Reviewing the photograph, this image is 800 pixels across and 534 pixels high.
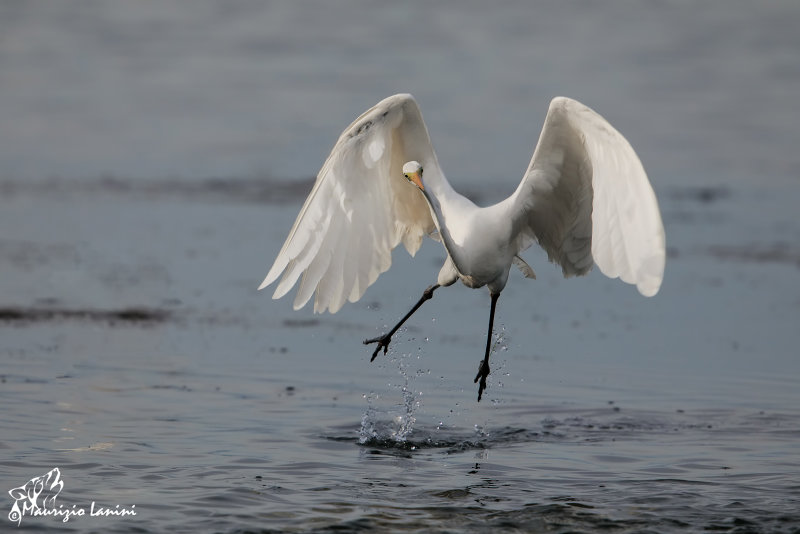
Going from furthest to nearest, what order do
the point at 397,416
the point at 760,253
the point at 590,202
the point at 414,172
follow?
1. the point at 760,253
2. the point at 397,416
3. the point at 590,202
4. the point at 414,172

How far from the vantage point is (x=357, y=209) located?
27.9ft

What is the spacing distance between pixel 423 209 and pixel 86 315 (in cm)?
448

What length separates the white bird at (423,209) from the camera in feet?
25.3

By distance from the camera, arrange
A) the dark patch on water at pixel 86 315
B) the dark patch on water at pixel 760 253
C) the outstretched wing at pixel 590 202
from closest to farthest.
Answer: the outstretched wing at pixel 590 202 < the dark patch on water at pixel 86 315 < the dark patch on water at pixel 760 253

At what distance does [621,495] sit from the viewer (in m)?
7.66

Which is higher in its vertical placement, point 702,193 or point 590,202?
point 702,193

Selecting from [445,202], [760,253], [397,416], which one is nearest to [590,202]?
[445,202]

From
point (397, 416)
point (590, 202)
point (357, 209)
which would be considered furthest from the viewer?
Answer: point (397, 416)

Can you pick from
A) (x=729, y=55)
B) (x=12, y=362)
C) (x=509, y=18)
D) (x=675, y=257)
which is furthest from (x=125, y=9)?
(x=12, y=362)

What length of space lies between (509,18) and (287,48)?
5.98m

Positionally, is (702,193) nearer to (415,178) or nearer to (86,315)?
(86,315)

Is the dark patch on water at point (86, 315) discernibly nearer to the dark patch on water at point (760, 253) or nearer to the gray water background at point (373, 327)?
the gray water background at point (373, 327)

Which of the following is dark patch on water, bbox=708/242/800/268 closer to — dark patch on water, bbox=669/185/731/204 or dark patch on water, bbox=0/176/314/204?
dark patch on water, bbox=669/185/731/204

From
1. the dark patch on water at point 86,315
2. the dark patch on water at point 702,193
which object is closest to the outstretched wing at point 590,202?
the dark patch on water at point 86,315
